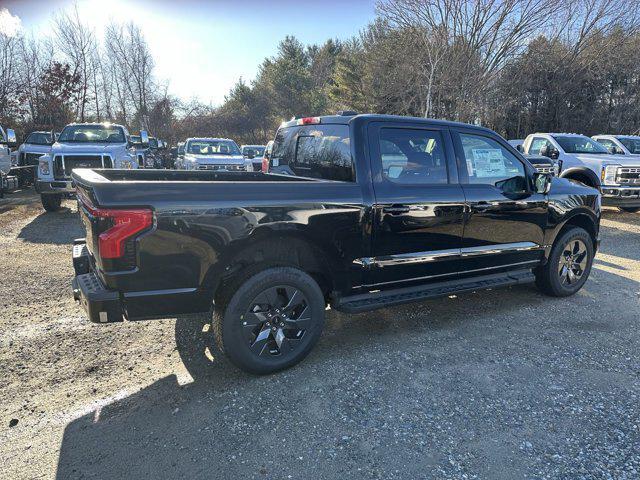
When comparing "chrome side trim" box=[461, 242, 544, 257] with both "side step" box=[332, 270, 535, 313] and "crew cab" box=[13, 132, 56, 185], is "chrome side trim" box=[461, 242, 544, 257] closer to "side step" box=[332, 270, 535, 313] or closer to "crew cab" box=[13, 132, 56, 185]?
"side step" box=[332, 270, 535, 313]

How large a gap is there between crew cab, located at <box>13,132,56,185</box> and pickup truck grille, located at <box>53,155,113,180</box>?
4772 mm

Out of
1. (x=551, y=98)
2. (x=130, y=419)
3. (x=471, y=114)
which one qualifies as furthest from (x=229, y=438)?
(x=551, y=98)

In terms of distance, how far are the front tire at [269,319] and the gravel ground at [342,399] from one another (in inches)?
7.0

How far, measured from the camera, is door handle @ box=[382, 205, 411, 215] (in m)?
3.46

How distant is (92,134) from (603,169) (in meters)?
12.3

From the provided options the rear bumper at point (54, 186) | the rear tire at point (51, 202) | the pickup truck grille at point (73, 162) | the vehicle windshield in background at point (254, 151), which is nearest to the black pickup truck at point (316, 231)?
the pickup truck grille at point (73, 162)

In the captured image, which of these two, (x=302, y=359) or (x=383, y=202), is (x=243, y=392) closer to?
(x=302, y=359)

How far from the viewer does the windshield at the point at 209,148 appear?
1405 cm

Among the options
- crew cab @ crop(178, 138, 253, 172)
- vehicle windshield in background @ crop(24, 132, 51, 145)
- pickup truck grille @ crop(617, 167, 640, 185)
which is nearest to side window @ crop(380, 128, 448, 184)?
pickup truck grille @ crop(617, 167, 640, 185)

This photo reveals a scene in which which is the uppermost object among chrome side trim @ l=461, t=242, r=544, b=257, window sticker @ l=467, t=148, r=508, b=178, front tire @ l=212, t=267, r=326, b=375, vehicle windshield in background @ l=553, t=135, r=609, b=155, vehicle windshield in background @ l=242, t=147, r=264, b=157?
vehicle windshield in background @ l=242, t=147, r=264, b=157

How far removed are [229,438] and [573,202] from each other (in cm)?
431

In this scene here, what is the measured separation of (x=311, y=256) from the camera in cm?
335

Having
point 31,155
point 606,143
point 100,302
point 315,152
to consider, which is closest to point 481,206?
point 315,152

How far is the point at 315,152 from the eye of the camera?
3920mm
